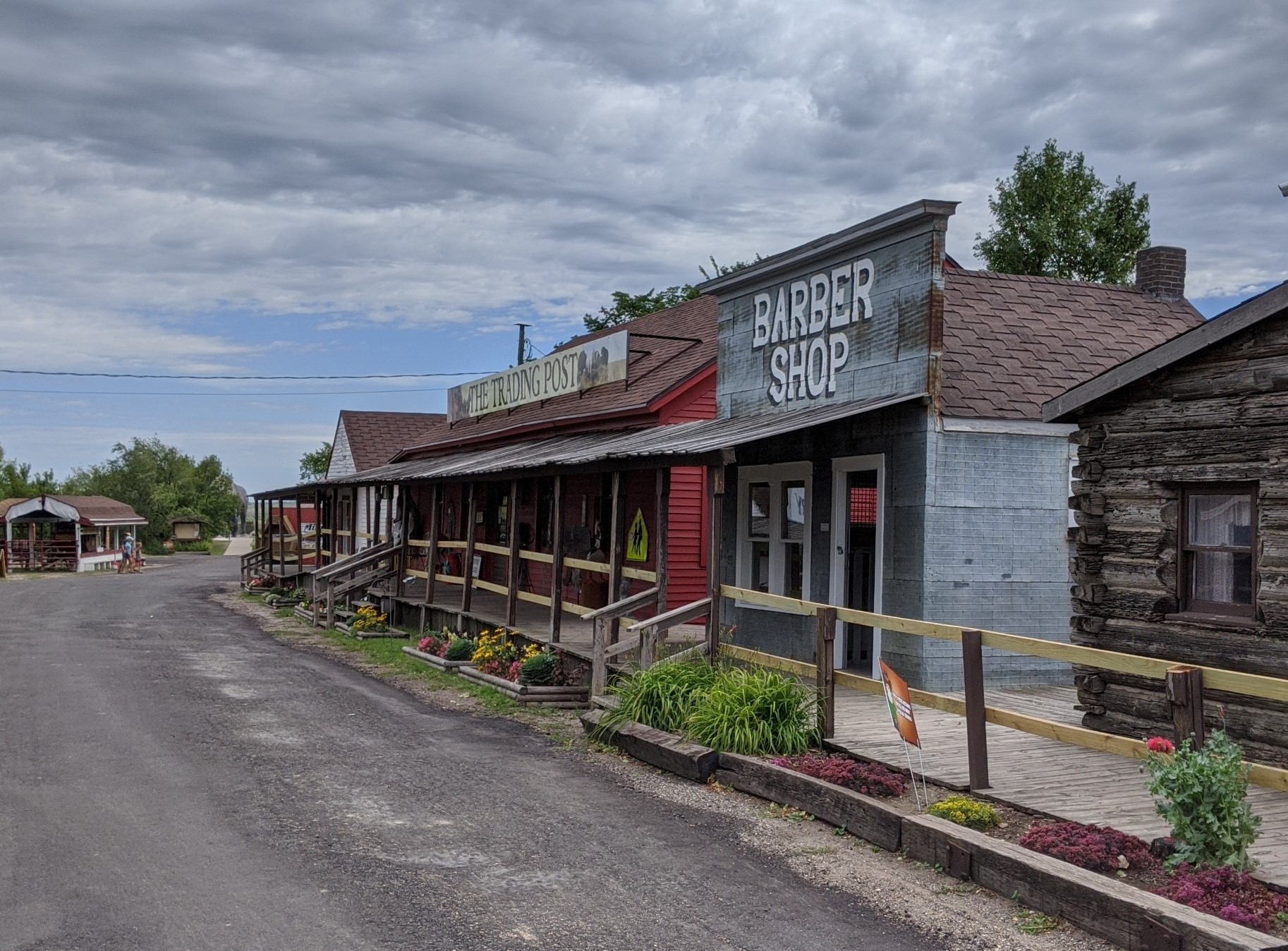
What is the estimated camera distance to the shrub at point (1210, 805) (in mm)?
5629

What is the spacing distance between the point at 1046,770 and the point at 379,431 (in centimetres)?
3081

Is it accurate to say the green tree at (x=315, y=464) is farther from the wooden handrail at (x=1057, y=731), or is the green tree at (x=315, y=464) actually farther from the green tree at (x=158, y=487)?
the wooden handrail at (x=1057, y=731)

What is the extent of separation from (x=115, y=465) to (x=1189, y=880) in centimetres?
8055

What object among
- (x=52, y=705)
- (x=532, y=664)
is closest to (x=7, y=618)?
(x=52, y=705)

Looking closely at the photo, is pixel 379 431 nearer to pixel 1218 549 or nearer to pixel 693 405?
pixel 693 405

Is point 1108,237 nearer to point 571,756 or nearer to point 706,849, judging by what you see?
point 571,756

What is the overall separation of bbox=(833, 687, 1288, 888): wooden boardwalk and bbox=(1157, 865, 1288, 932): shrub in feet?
0.72

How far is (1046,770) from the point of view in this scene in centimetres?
805

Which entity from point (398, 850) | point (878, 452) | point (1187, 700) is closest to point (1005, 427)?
point (878, 452)

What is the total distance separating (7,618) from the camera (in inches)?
951

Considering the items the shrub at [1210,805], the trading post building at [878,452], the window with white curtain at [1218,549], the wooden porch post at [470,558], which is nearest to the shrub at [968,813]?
the shrub at [1210,805]

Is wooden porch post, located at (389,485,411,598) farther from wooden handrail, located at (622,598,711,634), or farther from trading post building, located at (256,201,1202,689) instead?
wooden handrail, located at (622,598,711,634)

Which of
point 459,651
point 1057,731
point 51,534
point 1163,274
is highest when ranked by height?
point 1163,274

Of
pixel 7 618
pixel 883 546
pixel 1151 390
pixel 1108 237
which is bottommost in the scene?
pixel 7 618
